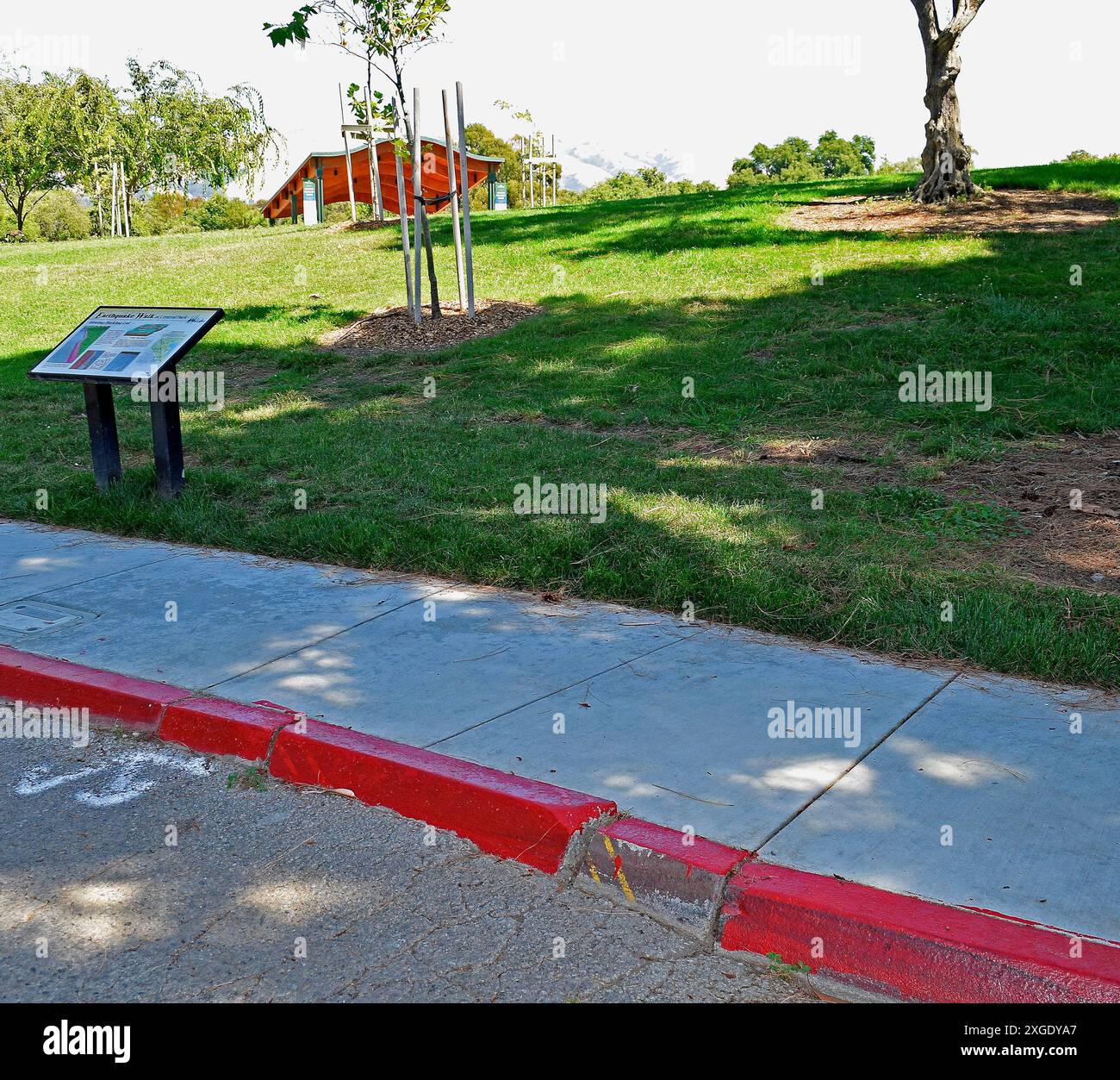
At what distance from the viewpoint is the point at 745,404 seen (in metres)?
10.0

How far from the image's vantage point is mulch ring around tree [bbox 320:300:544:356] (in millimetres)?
13609

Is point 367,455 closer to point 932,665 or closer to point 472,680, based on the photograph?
point 472,680

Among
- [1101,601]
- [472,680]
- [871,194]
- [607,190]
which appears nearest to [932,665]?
[1101,601]

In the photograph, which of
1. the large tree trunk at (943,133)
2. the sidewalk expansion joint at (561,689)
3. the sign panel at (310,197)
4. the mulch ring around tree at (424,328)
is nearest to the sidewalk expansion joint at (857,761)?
the sidewalk expansion joint at (561,689)

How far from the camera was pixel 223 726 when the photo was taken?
4.59 metres

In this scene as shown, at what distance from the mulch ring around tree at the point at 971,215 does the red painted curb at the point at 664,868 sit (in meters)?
12.7

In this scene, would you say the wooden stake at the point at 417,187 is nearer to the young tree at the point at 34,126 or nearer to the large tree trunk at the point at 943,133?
the large tree trunk at the point at 943,133

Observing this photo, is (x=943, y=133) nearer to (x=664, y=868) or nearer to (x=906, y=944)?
(x=664, y=868)

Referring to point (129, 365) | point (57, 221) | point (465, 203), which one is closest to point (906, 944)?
point (129, 365)

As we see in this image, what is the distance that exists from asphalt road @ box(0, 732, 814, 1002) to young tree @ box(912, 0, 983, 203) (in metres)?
14.1

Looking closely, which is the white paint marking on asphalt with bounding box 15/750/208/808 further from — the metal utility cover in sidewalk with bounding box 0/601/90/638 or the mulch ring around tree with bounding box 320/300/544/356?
the mulch ring around tree with bounding box 320/300/544/356

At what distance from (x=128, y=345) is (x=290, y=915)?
5.71 metres

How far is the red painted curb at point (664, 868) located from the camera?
338 cm

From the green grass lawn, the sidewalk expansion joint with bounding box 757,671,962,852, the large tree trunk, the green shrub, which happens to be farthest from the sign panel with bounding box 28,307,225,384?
the green shrub
